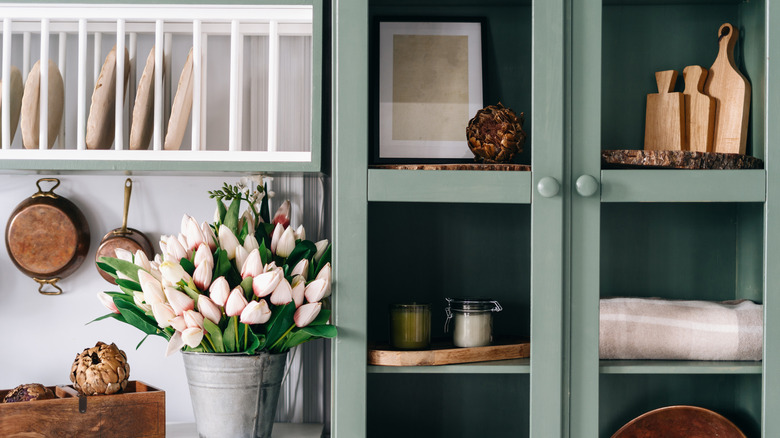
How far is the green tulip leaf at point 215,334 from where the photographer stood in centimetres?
116

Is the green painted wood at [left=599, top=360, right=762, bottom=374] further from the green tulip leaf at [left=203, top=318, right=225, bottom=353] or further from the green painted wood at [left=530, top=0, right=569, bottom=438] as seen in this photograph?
the green tulip leaf at [left=203, top=318, right=225, bottom=353]

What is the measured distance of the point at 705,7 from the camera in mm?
1470

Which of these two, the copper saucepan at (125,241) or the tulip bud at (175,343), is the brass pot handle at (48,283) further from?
the tulip bud at (175,343)

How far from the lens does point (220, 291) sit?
1143mm

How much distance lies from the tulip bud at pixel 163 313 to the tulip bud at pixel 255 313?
14 cm

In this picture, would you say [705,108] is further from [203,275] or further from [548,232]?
[203,275]

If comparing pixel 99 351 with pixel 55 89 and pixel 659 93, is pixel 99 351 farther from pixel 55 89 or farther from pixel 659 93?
pixel 659 93

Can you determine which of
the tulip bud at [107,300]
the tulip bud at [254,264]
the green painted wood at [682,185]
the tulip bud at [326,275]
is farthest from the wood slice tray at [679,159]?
the tulip bud at [107,300]

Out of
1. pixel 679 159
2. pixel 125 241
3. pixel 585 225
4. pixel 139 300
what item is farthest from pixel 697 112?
pixel 125 241

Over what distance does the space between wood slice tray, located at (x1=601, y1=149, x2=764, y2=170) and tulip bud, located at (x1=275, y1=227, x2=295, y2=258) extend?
66cm

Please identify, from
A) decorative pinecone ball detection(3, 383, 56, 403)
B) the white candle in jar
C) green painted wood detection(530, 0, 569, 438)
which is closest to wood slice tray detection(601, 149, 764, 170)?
green painted wood detection(530, 0, 569, 438)

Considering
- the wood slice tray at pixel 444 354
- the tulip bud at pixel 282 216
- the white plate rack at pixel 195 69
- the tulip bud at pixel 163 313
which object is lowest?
the wood slice tray at pixel 444 354

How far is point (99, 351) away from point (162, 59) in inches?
25.2

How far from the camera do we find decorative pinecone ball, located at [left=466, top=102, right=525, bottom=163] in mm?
1258
